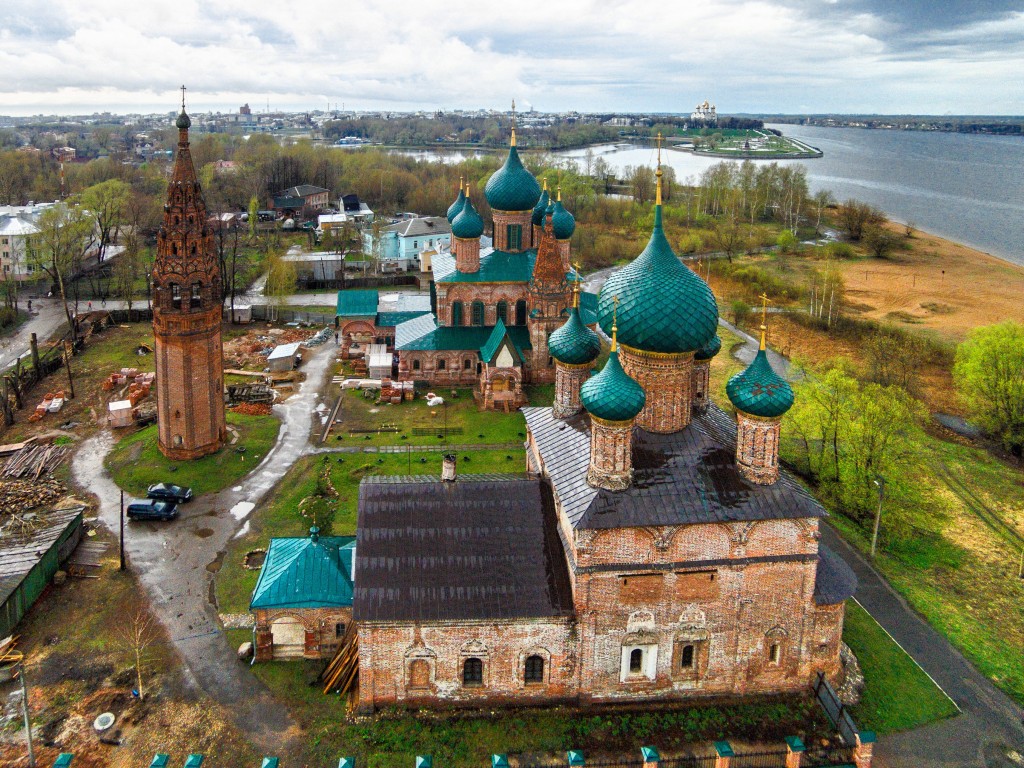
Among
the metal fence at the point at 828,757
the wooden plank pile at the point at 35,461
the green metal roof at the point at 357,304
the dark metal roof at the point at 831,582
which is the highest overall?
the green metal roof at the point at 357,304

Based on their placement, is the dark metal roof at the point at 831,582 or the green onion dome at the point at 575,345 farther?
the green onion dome at the point at 575,345

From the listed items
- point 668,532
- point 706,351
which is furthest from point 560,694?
point 706,351

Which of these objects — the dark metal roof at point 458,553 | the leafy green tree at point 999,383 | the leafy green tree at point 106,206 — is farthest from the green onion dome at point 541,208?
the leafy green tree at point 106,206

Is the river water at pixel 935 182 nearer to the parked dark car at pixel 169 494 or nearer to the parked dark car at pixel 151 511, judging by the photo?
the parked dark car at pixel 169 494

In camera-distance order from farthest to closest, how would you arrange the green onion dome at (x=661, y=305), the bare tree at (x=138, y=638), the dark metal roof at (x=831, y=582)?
the bare tree at (x=138, y=638) → the green onion dome at (x=661, y=305) → the dark metal roof at (x=831, y=582)

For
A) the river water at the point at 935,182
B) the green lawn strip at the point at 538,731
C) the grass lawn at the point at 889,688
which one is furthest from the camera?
the river water at the point at 935,182

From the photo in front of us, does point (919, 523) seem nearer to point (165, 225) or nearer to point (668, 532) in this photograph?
point (668, 532)
